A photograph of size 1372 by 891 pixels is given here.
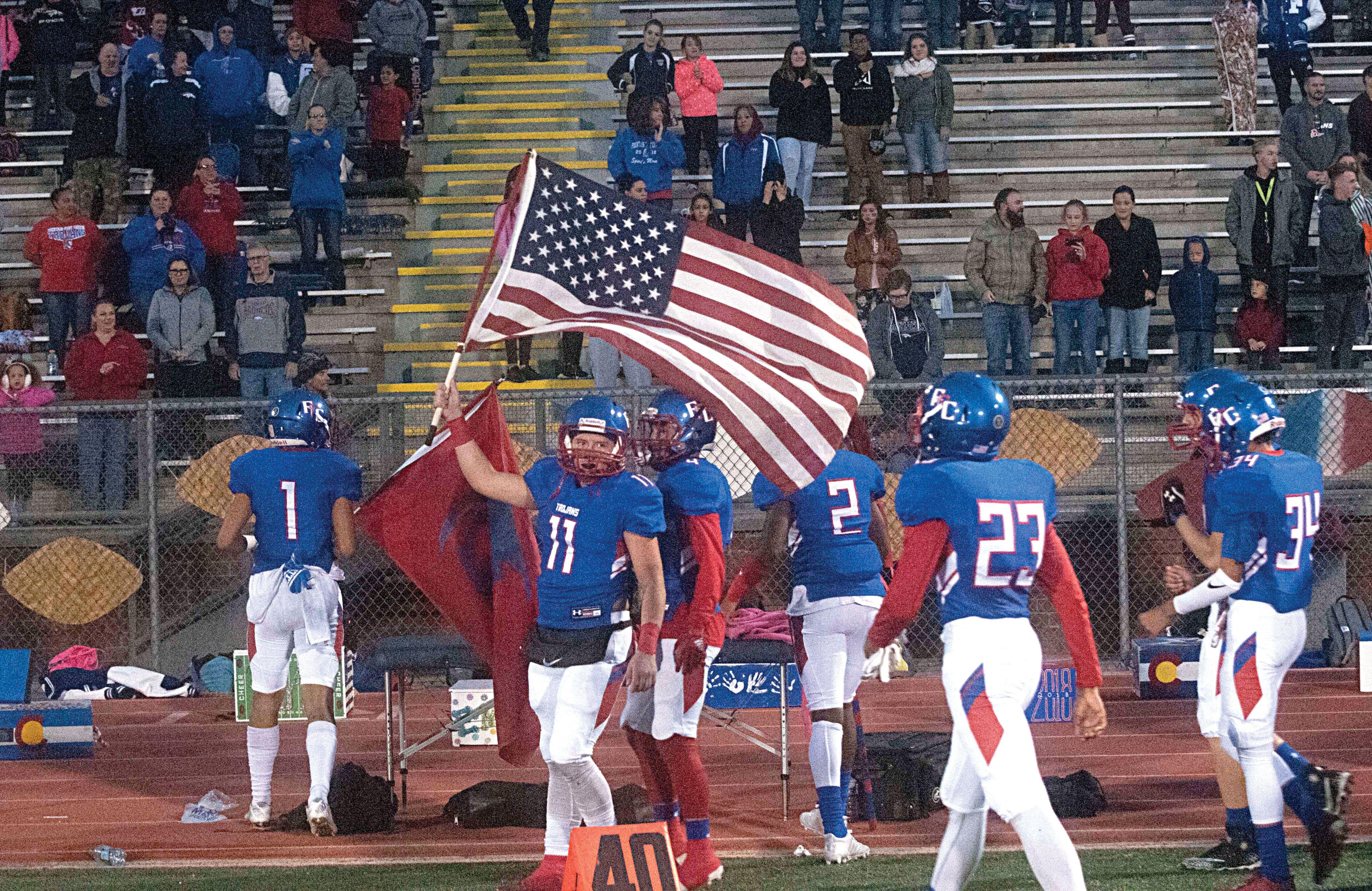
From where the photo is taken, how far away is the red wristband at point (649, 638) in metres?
6.79

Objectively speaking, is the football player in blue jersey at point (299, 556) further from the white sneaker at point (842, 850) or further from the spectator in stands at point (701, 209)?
the spectator in stands at point (701, 209)

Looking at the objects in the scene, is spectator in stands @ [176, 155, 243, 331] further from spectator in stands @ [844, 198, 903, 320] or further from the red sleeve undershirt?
the red sleeve undershirt

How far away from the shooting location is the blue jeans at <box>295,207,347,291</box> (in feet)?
50.9

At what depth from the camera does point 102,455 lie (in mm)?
12266

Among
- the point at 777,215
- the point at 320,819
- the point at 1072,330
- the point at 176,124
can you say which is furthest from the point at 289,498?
the point at 176,124

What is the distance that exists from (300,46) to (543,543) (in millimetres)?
11249

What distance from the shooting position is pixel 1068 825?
8.41 meters

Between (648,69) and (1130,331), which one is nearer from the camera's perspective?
(1130,331)

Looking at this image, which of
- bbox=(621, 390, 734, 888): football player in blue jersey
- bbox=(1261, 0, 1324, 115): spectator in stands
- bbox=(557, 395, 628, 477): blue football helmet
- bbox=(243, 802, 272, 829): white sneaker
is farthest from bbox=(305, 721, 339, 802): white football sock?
bbox=(1261, 0, 1324, 115): spectator in stands

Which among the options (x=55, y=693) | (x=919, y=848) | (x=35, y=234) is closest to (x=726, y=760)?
(x=919, y=848)

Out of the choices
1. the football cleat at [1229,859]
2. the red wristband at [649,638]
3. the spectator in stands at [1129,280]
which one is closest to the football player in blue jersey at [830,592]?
the red wristband at [649,638]

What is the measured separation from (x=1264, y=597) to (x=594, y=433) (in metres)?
2.75

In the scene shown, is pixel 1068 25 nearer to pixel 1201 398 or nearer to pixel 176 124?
pixel 176 124

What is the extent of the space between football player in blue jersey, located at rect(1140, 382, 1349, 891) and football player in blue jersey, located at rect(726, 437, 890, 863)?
160cm
